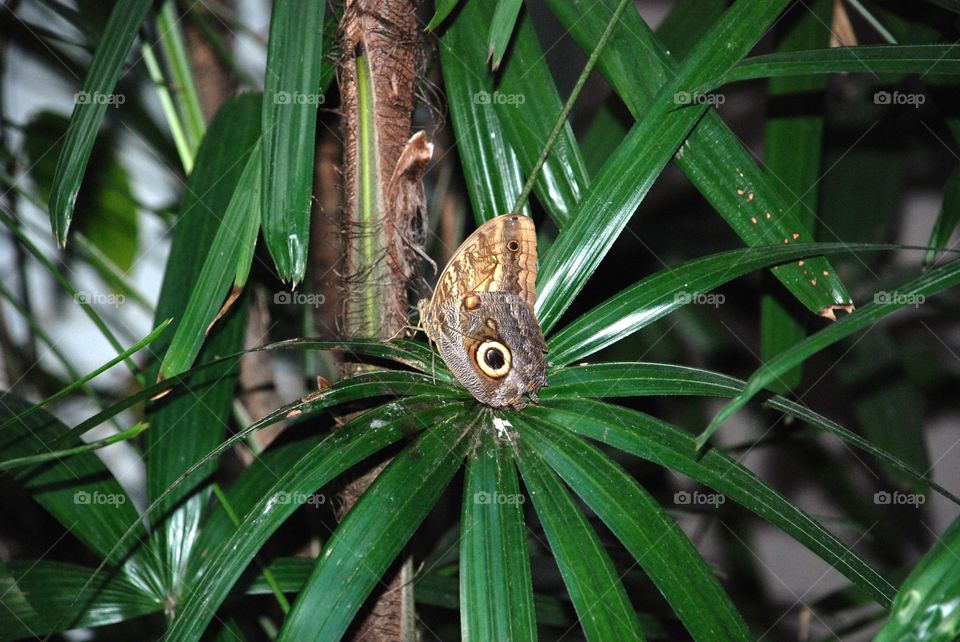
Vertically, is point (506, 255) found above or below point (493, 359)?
above

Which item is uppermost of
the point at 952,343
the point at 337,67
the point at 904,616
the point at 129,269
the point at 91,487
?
the point at 129,269

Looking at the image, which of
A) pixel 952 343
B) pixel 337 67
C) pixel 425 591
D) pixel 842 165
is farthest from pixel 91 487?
pixel 952 343

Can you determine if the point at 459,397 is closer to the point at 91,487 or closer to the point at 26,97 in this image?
the point at 91,487

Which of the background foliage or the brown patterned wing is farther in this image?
the brown patterned wing

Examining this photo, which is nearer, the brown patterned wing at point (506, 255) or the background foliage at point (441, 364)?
the background foliage at point (441, 364)
